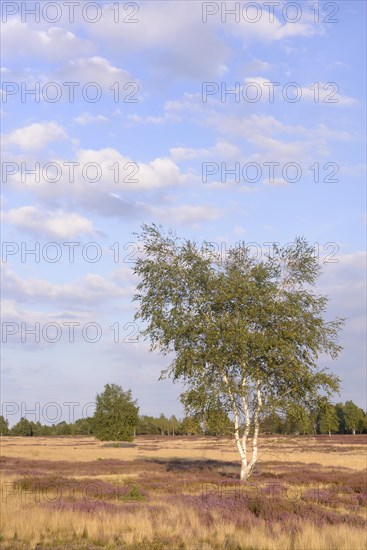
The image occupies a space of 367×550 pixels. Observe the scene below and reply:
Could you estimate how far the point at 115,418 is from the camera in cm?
8594

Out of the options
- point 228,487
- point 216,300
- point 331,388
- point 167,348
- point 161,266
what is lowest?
point 228,487

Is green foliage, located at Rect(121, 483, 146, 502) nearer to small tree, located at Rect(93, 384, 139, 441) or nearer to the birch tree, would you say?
the birch tree

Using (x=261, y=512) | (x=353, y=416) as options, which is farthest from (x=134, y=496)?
(x=353, y=416)

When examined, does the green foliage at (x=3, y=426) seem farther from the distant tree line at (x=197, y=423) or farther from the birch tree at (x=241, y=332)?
the birch tree at (x=241, y=332)

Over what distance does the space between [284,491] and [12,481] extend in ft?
42.0

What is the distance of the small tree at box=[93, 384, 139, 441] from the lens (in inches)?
3371

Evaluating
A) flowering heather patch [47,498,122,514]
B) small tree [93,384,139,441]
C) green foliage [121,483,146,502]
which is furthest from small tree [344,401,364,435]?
flowering heather patch [47,498,122,514]

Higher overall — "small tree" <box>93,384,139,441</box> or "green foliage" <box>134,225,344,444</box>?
"green foliage" <box>134,225,344,444</box>

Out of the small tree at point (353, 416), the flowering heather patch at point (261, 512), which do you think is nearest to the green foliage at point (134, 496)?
the flowering heather patch at point (261, 512)

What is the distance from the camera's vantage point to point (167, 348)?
31.5 meters

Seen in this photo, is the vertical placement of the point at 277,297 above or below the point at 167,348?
above

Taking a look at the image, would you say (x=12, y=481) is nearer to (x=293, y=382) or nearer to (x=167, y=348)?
(x=167, y=348)

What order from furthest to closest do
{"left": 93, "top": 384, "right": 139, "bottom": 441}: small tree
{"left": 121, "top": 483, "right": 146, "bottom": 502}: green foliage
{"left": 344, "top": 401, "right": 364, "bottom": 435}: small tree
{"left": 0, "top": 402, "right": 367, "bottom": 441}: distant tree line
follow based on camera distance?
{"left": 344, "top": 401, "right": 364, "bottom": 435}: small tree, {"left": 93, "top": 384, "right": 139, "bottom": 441}: small tree, {"left": 0, "top": 402, "right": 367, "bottom": 441}: distant tree line, {"left": 121, "top": 483, "right": 146, "bottom": 502}: green foliage

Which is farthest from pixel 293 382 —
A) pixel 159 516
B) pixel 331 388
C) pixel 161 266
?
pixel 159 516
